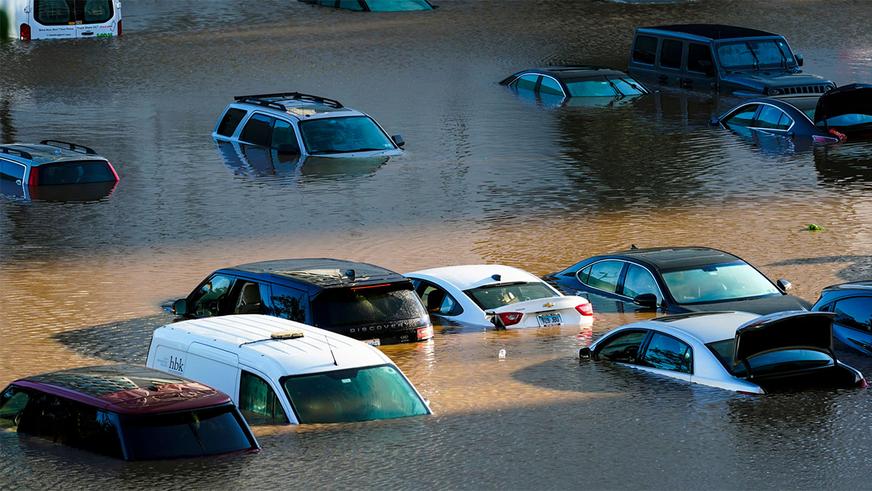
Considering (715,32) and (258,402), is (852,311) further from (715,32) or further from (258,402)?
(715,32)

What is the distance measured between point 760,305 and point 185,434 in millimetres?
9737

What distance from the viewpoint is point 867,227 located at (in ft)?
95.3

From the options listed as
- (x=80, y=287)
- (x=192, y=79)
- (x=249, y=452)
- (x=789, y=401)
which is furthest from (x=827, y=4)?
(x=249, y=452)

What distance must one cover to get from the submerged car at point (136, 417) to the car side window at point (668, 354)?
5.85 metres

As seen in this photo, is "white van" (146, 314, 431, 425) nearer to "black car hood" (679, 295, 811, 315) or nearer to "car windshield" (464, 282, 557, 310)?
"car windshield" (464, 282, 557, 310)

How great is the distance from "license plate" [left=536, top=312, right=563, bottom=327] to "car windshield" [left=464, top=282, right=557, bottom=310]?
32cm

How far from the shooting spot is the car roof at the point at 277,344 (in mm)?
14883

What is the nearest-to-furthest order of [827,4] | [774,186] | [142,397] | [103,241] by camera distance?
[142,397], [103,241], [774,186], [827,4]

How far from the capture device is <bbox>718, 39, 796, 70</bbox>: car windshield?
43.8 meters

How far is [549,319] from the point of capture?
70.1 ft

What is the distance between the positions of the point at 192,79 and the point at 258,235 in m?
22.0

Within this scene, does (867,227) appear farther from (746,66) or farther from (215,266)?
(746,66)

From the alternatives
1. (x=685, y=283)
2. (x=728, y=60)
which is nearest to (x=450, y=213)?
(x=685, y=283)

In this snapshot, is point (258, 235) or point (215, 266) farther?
point (258, 235)
